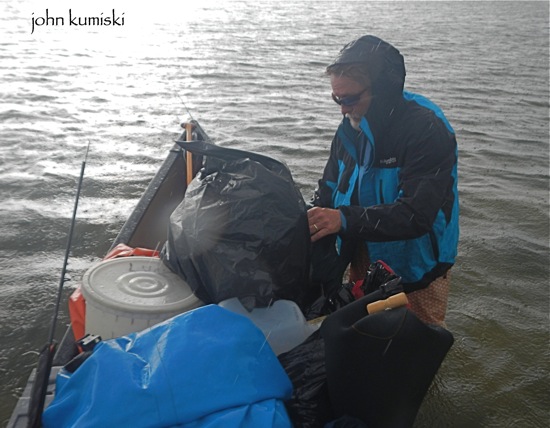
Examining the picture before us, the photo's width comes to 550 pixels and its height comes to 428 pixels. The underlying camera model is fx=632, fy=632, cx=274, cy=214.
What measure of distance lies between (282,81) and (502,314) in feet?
28.9

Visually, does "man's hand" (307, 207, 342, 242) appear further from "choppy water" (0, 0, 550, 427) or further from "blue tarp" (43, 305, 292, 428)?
"choppy water" (0, 0, 550, 427)

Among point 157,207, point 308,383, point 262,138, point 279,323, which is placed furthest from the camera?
point 262,138

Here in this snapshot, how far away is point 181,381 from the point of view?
1.99m

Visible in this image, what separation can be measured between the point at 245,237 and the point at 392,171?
877mm

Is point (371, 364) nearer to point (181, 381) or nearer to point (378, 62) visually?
point (181, 381)

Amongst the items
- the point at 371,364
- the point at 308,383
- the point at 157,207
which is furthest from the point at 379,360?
the point at 157,207

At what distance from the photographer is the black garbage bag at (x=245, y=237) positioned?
2.64 metres

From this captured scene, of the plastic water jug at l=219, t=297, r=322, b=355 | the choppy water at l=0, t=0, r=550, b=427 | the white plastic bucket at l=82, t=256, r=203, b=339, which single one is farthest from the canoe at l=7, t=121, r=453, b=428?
the choppy water at l=0, t=0, r=550, b=427

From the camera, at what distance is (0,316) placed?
4.46m

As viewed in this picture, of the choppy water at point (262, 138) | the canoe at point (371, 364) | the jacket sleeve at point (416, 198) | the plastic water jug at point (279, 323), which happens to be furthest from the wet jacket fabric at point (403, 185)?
the choppy water at point (262, 138)

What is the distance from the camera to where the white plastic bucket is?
262 cm

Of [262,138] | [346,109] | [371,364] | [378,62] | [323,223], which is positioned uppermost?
[378,62]

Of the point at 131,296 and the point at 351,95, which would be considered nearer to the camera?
the point at 131,296

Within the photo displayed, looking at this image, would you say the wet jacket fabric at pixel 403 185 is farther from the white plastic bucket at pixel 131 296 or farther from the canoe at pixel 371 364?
the white plastic bucket at pixel 131 296
